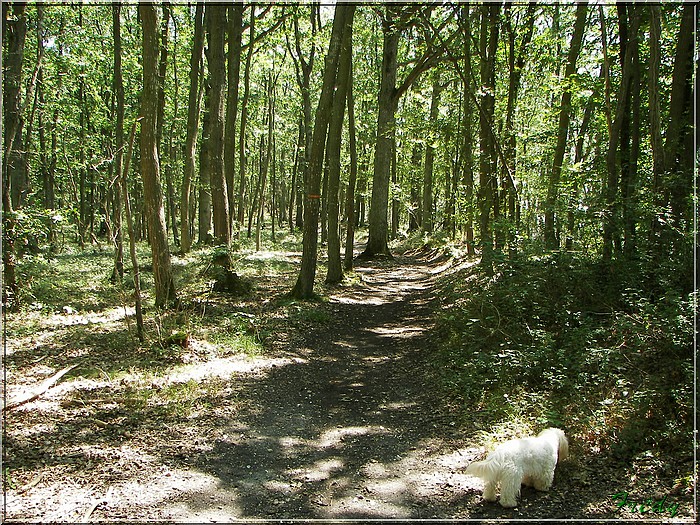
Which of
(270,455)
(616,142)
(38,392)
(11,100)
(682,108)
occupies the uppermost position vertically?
(11,100)

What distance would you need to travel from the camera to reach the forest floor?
4.15 m

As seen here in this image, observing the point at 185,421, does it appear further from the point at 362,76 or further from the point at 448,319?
the point at 362,76

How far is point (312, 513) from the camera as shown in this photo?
4152mm

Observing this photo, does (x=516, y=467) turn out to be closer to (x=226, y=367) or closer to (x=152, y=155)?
(x=226, y=367)

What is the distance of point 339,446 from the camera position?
18.0 feet

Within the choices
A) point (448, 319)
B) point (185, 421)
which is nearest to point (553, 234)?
point (448, 319)

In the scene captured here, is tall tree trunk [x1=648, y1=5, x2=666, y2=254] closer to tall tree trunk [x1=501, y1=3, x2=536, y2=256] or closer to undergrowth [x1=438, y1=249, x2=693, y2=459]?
undergrowth [x1=438, y1=249, x2=693, y2=459]

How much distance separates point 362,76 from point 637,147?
19943mm

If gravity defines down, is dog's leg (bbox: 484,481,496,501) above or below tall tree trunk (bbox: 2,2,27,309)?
below

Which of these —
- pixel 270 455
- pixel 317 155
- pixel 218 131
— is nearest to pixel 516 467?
pixel 270 455

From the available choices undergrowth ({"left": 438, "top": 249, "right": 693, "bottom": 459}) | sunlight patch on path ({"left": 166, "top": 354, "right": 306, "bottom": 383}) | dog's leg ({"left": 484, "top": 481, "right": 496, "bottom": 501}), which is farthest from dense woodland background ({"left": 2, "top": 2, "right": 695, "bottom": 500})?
sunlight patch on path ({"left": 166, "top": 354, "right": 306, "bottom": 383})

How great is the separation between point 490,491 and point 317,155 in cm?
926

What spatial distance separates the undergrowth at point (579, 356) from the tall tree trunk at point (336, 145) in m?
5.86

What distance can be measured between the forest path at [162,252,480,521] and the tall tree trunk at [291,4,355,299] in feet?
8.56
